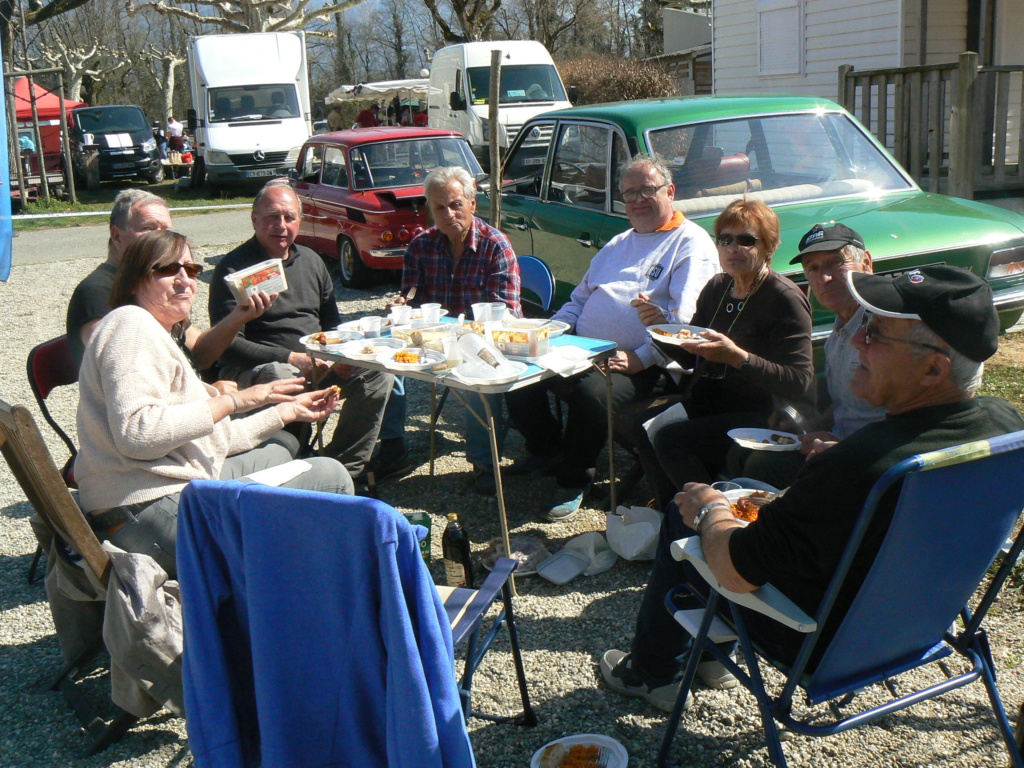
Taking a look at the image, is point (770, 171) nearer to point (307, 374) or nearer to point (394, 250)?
point (307, 374)

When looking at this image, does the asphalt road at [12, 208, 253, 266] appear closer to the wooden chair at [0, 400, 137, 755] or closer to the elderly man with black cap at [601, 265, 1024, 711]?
the wooden chair at [0, 400, 137, 755]

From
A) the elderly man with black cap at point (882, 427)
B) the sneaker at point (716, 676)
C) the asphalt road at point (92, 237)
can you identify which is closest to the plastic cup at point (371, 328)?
the sneaker at point (716, 676)

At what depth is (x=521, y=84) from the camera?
17.3 meters

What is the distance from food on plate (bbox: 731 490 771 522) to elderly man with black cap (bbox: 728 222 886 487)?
65cm

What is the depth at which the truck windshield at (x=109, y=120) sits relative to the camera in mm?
22516

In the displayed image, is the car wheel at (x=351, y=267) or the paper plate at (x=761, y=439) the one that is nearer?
the paper plate at (x=761, y=439)

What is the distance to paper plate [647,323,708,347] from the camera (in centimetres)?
355

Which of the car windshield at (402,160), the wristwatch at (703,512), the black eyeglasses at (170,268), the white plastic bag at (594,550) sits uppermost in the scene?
the car windshield at (402,160)

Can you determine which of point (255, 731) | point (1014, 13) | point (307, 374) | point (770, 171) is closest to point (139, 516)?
point (255, 731)

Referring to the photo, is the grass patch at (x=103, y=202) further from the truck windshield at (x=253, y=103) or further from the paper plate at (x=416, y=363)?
the paper plate at (x=416, y=363)

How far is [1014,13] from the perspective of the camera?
11.1 meters

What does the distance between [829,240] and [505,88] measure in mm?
14791

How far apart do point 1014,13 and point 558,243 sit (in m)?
8.48

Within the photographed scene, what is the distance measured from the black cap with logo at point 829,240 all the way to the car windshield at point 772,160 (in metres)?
1.82
